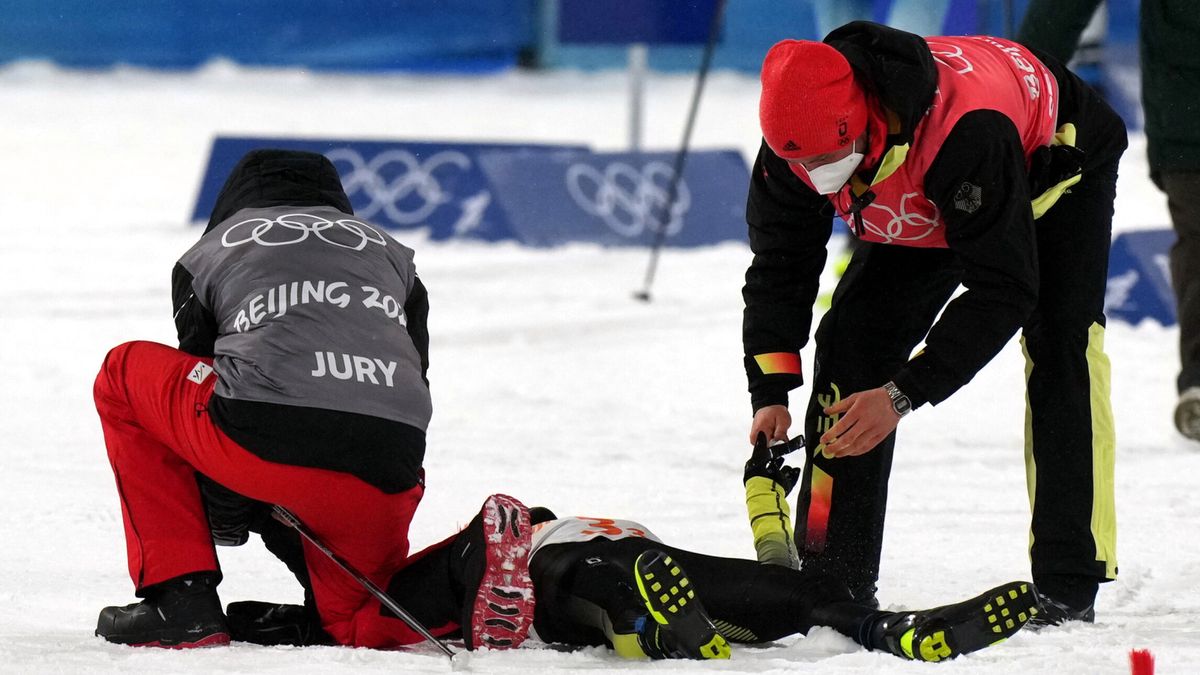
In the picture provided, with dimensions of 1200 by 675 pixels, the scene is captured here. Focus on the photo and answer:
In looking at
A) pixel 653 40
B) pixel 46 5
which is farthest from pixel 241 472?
pixel 46 5

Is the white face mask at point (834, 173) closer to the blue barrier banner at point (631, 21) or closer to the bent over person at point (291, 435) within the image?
the bent over person at point (291, 435)

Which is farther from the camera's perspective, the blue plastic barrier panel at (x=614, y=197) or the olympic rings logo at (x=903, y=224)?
the blue plastic barrier panel at (x=614, y=197)

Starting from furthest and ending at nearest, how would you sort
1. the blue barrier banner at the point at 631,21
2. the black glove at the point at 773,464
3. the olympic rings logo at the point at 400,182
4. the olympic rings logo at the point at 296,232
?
the olympic rings logo at the point at 400,182 < the blue barrier banner at the point at 631,21 < the black glove at the point at 773,464 < the olympic rings logo at the point at 296,232

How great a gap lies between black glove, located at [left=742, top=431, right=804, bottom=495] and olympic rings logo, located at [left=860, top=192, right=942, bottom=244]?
40 centimetres

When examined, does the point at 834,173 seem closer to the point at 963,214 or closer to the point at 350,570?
the point at 963,214

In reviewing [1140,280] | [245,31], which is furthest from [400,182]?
[245,31]

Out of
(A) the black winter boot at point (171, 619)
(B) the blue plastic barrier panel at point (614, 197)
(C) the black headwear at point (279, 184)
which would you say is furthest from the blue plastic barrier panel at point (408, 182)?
(A) the black winter boot at point (171, 619)

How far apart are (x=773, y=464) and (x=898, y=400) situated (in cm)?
38

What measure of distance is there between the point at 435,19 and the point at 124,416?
35.1ft

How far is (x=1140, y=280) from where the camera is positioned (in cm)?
672

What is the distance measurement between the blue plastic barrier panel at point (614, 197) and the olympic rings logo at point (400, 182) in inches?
11.0

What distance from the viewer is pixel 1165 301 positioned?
6656 mm

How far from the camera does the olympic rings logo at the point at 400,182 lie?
29.0 ft

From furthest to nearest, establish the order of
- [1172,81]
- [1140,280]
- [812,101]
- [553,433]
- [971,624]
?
[1140,280]
[553,433]
[1172,81]
[812,101]
[971,624]
